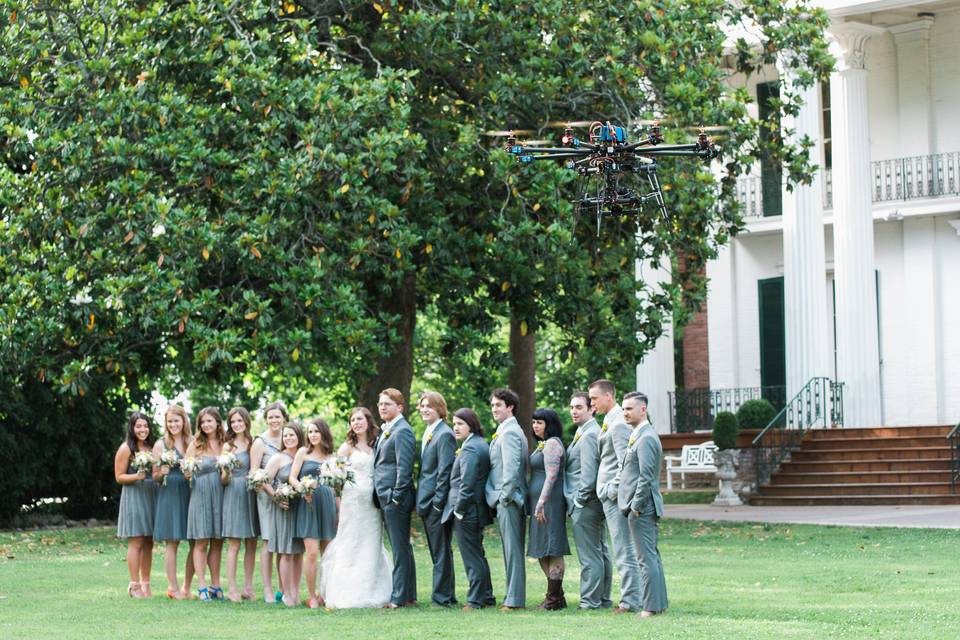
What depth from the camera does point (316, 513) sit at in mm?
13914

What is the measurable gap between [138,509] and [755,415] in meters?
16.5

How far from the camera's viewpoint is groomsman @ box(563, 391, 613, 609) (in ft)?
41.9

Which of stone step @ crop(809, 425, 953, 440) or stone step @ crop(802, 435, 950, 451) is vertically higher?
stone step @ crop(809, 425, 953, 440)

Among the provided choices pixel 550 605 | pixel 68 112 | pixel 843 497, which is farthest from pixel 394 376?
pixel 550 605

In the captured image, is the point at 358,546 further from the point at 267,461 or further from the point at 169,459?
the point at 169,459

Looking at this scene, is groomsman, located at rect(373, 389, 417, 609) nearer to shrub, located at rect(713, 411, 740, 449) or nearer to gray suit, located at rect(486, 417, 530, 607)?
gray suit, located at rect(486, 417, 530, 607)

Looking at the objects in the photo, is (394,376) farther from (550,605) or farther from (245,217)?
(550,605)

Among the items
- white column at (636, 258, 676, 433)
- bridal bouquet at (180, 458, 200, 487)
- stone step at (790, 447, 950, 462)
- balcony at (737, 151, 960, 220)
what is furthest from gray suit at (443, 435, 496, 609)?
white column at (636, 258, 676, 433)

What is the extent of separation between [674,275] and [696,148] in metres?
8.37

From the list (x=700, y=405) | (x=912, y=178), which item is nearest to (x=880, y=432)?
(x=912, y=178)

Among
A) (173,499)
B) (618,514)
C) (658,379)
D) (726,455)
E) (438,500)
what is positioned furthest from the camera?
(658,379)

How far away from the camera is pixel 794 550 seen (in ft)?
60.4

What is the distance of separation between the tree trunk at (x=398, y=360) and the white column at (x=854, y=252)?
30.3 ft

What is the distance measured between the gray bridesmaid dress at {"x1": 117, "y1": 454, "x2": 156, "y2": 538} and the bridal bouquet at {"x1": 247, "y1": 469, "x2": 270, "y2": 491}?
1.23 m
